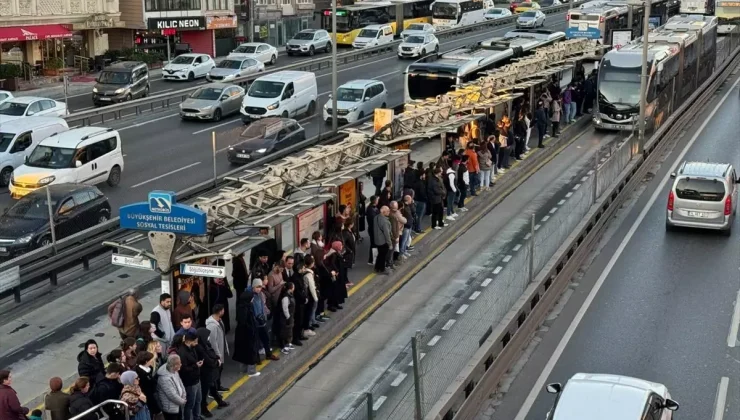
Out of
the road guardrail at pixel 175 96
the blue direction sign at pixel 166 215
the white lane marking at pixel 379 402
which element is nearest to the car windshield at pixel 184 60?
the road guardrail at pixel 175 96

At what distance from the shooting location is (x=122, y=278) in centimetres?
2081

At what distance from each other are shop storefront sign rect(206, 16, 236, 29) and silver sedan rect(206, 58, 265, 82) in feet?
43.8

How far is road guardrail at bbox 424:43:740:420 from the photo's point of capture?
13922 millimetres

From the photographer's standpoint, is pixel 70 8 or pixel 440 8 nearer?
pixel 70 8

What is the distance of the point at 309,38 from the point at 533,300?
4568cm

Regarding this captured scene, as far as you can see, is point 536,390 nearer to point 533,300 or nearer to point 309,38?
point 533,300

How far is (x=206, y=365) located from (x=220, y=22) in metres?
51.8

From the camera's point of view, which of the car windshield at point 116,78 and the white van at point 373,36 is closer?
the car windshield at point 116,78

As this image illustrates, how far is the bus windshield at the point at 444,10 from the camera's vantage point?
233 feet

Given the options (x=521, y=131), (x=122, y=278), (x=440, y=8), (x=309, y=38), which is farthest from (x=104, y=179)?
(x=440, y=8)

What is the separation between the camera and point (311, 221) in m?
18.2

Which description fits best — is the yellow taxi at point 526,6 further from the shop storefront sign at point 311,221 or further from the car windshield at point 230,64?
the shop storefront sign at point 311,221

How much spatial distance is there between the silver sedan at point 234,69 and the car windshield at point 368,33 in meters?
13.1

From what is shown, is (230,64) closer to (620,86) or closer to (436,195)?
(620,86)
